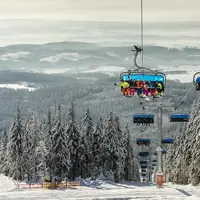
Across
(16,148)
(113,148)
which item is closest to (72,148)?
(113,148)

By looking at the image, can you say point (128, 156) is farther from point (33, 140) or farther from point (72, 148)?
point (33, 140)

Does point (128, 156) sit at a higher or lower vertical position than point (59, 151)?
lower

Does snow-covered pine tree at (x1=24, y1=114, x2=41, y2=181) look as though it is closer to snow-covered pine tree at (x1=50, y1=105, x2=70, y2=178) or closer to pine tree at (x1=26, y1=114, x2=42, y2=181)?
pine tree at (x1=26, y1=114, x2=42, y2=181)

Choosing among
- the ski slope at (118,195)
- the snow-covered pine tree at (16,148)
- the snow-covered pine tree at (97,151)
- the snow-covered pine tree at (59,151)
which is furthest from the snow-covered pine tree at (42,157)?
the ski slope at (118,195)

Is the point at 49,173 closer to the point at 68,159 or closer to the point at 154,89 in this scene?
the point at 68,159

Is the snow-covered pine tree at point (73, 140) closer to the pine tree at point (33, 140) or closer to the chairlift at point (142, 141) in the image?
the pine tree at point (33, 140)
